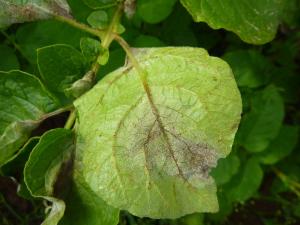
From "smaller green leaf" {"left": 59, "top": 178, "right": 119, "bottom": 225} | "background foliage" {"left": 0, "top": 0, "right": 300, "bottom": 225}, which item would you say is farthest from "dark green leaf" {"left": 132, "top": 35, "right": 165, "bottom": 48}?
"smaller green leaf" {"left": 59, "top": 178, "right": 119, "bottom": 225}

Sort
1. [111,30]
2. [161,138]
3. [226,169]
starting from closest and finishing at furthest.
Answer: [161,138] < [111,30] < [226,169]

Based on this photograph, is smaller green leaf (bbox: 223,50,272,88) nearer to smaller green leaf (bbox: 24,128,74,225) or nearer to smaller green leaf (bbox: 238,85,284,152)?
smaller green leaf (bbox: 238,85,284,152)

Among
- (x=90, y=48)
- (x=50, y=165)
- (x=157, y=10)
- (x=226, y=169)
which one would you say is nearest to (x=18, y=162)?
(x=50, y=165)

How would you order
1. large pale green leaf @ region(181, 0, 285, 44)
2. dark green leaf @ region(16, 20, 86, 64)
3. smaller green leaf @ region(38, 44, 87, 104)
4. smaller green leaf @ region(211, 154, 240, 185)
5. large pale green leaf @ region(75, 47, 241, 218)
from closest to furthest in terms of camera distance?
1. large pale green leaf @ region(75, 47, 241, 218)
2. smaller green leaf @ region(38, 44, 87, 104)
3. large pale green leaf @ region(181, 0, 285, 44)
4. dark green leaf @ region(16, 20, 86, 64)
5. smaller green leaf @ region(211, 154, 240, 185)

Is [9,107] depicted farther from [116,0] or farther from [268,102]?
[268,102]

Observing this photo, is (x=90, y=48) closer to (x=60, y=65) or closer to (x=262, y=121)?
(x=60, y=65)

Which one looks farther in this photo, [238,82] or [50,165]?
[238,82]

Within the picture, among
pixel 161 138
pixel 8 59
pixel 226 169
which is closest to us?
pixel 161 138

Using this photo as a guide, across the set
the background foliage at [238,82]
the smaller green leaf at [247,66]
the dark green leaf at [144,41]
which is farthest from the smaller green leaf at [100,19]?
the smaller green leaf at [247,66]

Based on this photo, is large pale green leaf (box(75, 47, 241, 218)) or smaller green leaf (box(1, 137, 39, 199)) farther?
smaller green leaf (box(1, 137, 39, 199))
